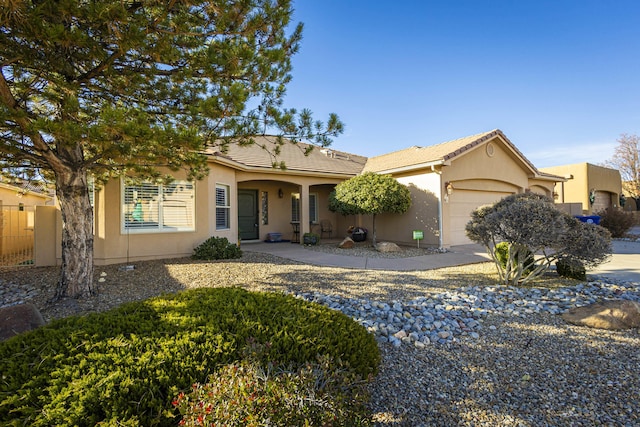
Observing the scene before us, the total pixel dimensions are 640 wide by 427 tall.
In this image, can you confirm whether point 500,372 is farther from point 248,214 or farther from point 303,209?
point 248,214

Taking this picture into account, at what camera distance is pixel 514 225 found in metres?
5.71

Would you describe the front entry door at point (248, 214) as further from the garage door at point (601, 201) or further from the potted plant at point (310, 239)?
the garage door at point (601, 201)

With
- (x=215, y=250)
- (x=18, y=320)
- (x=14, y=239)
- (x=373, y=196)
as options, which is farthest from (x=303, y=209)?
(x=18, y=320)

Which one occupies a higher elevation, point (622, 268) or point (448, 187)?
point (448, 187)

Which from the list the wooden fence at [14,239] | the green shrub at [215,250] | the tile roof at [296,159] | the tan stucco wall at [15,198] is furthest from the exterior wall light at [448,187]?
the tan stucco wall at [15,198]

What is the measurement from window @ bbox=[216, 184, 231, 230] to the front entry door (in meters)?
2.90

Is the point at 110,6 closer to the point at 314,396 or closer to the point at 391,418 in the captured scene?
the point at 314,396

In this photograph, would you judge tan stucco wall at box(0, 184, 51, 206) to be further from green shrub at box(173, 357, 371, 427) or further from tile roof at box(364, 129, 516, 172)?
green shrub at box(173, 357, 371, 427)

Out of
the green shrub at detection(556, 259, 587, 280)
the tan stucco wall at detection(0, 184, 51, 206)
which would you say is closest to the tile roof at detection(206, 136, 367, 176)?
the green shrub at detection(556, 259, 587, 280)

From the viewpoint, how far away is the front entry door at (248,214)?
1363 cm

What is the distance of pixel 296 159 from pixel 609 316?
12266 millimetres

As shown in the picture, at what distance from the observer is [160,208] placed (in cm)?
902

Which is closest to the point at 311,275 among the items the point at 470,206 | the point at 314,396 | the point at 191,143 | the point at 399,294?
the point at 399,294

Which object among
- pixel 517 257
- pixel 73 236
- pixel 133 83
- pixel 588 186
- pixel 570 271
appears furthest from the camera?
pixel 588 186
